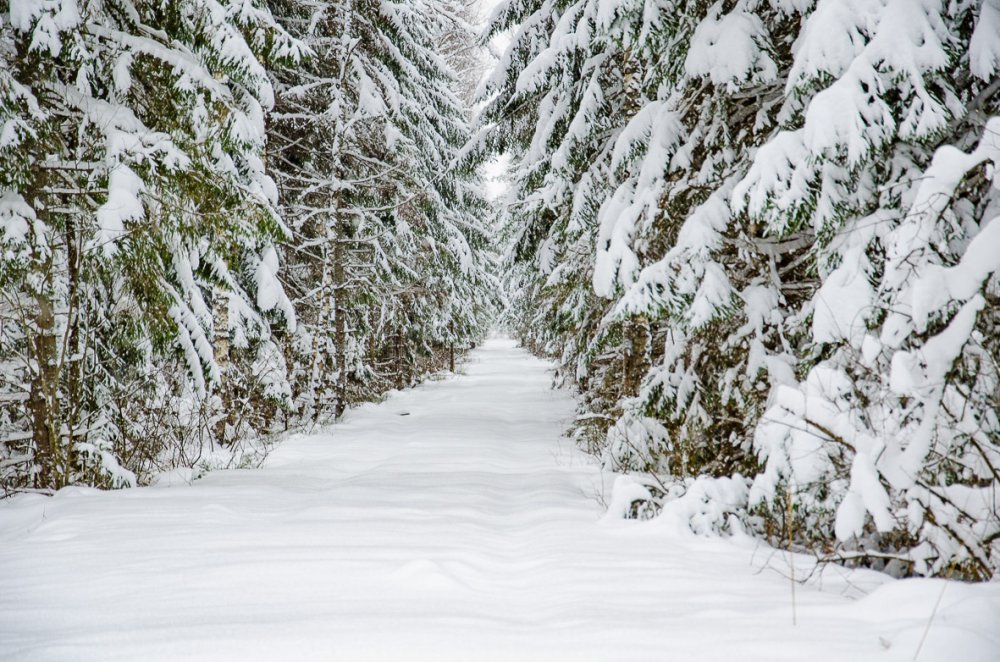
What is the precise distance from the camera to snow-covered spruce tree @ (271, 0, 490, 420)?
11.4 metres

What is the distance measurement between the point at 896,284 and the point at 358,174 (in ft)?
39.5

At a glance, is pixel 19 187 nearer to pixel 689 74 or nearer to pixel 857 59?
pixel 689 74

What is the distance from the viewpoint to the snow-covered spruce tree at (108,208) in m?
5.02

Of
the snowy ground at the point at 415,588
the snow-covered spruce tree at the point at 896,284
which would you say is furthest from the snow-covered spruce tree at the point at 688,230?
the snowy ground at the point at 415,588

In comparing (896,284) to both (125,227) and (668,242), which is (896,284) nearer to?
(668,242)

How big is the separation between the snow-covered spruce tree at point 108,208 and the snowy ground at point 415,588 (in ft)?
3.92

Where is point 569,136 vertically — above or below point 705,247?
above

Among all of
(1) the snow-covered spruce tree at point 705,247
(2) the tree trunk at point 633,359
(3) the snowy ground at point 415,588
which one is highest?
(1) the snow-covered spruce tree at point 705,247

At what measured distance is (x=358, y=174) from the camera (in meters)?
13.2

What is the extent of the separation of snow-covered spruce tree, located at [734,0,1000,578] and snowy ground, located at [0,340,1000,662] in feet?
1.36

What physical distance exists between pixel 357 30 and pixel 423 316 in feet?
26.7

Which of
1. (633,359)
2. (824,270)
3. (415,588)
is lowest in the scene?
(415,588)

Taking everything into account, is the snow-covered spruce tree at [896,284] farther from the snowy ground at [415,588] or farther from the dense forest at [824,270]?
the snowy ground at [415,588]

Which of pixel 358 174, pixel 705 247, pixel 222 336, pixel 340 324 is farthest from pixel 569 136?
pixel 340 324
